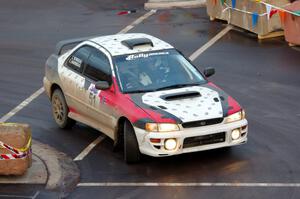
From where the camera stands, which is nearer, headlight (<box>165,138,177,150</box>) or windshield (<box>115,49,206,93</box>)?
headlight (<box>165,138,177,150</box>)

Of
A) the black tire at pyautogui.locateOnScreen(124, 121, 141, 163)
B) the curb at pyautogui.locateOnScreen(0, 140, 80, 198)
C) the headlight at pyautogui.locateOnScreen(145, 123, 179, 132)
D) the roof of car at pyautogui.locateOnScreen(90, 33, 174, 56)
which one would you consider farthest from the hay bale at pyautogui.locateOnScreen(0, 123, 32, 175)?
the roof of car at pyautogui.locateOnScreen(90, 33, 174, 56)

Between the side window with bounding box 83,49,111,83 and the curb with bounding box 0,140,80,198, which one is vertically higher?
the side window with bounding box 83,49,111,83

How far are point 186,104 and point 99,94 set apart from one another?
166 centimetres

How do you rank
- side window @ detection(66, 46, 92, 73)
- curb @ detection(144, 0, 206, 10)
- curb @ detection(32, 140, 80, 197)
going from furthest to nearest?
1. curb @ detection(144, 0, 206, 10)
2. side window @ detection(66, 46, 92, 73)
3. curb @ detection(32, 140, 80, 197)

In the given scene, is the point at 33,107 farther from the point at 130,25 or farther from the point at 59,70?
the point at 130,25

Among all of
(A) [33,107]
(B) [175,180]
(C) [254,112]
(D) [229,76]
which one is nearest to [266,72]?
(D) [229,76]

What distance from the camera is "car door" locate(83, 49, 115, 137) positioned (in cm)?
1324

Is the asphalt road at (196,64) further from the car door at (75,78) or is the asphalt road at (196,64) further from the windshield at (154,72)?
the windshield at (154,72)

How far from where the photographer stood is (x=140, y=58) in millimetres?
13820

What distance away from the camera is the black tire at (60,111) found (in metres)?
14.8

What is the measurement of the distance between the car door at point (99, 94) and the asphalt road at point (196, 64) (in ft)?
1.59

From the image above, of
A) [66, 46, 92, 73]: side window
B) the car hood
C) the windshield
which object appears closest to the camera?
the car hood

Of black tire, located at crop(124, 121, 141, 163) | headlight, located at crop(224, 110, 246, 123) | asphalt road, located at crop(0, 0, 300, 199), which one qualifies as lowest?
asphalt road, located at crop(0, 0, 300, 199)

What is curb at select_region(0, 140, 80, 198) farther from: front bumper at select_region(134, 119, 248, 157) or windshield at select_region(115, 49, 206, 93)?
windshield at select_region(115, 49, 206, 93)
